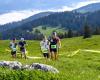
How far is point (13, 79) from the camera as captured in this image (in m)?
16.8

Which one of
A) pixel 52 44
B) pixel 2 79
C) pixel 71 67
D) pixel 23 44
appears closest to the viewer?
pixel 2 79

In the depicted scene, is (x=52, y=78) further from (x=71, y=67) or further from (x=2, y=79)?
(x=71, y=67)

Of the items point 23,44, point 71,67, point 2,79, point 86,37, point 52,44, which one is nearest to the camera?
point 2,79

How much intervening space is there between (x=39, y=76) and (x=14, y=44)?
2878cm

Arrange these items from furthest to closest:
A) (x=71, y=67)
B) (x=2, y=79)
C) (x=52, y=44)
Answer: (x=52, y=44) < (x=71, y=67) < (x=2, y=79)

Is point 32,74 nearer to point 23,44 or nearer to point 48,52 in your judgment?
point 48,52

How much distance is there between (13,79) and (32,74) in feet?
2.93

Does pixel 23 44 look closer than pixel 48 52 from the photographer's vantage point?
No

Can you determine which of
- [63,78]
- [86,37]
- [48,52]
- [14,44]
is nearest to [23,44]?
[14,44]

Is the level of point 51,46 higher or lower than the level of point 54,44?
lower

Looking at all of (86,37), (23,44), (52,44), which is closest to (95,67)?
A: (52,44)

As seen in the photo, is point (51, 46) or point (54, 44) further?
point (51, 46)

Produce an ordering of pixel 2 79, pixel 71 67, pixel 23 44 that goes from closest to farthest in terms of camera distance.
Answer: pixel 2 79 → pixel 71 67 → pixel 23 44

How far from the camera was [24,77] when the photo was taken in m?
17.0
